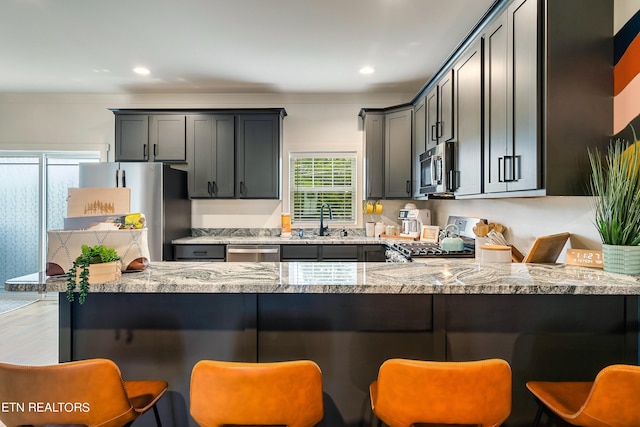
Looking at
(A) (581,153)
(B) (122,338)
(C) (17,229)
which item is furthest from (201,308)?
(C) (17,229)

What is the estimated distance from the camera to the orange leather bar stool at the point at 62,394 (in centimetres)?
105

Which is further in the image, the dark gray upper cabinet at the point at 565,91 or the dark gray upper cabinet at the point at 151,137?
the dark gray upper cabinet at the point at 151,137

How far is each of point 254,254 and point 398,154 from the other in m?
2.01

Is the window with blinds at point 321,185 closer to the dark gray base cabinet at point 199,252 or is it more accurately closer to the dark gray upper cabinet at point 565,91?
the dark gray base cabinet at point 199,252

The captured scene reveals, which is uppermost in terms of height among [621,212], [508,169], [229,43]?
[229,43]

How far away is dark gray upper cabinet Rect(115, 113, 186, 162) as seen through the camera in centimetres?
417

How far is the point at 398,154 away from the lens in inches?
161

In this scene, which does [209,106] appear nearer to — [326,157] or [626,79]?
[326,157]

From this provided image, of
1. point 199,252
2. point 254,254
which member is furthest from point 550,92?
point 199,252

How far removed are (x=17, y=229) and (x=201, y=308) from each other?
16.4 ft

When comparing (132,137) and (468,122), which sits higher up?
(132,137)

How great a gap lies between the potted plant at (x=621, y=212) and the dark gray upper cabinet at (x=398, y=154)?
2501 millimetres

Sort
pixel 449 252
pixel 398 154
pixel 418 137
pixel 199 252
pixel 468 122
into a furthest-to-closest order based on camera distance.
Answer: pixel 398 154, pixel 199 252, pixel 418 137, pixel 449 252, pixel 468 122

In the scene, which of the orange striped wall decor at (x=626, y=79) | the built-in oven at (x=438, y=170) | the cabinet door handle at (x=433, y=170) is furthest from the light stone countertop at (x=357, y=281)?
the cabinet door handle at (x=433, y=170)
